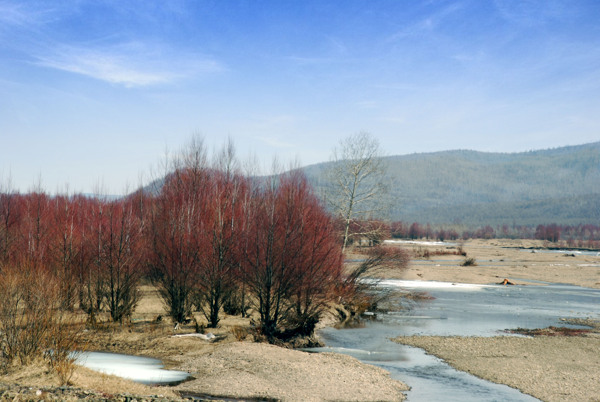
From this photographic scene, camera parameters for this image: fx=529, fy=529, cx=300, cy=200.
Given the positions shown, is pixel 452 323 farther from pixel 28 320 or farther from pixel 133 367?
pixel 28 320

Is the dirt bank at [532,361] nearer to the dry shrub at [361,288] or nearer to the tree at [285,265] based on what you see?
the tree at [285,265]

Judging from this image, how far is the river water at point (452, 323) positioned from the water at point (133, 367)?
26.0 feet

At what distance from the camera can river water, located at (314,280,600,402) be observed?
1844 cm

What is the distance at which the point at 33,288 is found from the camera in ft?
50.5

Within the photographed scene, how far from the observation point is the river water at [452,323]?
60.5 feet

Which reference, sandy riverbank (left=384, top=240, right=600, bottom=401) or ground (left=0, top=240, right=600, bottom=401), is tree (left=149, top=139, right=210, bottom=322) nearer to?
ground (left=0, top=240, right=600, bottom=401)

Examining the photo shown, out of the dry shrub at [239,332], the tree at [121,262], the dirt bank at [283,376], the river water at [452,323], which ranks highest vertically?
the tree at [121,262]

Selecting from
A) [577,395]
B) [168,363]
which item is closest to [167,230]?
[168,363]

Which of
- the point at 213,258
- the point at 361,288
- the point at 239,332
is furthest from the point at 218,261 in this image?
the point at 361,288

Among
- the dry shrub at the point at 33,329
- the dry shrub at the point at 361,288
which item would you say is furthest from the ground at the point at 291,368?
the dry shrub at the point at 361,288

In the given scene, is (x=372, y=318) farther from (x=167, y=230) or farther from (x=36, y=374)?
(x=36, y=374)

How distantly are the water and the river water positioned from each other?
792 cm

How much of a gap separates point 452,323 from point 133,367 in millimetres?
19865

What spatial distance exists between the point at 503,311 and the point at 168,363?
1019 inches
